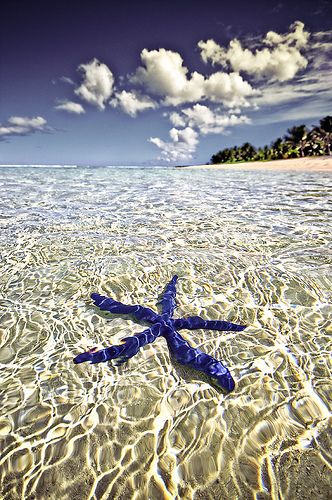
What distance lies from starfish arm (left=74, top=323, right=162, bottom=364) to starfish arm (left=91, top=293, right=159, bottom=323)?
24 cm

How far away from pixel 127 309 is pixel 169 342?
694mm

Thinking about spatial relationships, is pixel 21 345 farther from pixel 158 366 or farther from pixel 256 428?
pixel 256 428

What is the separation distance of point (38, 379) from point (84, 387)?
0.47m

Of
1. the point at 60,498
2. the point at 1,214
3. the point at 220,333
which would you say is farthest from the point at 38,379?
the point at 1,214

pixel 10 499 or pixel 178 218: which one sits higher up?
pixel 178 218

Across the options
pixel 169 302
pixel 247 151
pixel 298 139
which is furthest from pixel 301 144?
pixel 169 302

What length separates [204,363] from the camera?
2.28 m

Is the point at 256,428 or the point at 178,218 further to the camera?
the point at 178,218

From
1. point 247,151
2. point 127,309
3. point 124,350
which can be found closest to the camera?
point 124,350

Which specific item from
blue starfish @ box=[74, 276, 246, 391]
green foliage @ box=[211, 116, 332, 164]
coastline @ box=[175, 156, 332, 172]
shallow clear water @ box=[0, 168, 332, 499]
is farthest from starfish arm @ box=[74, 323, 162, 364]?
green foliage @ box=[211, 116, 332, 164]

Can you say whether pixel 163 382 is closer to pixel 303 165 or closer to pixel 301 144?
pixel 303 165

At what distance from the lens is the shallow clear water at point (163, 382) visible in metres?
1.74

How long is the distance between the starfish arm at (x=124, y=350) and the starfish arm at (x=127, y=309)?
0.78 ft

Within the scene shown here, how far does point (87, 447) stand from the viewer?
1.88 meters
